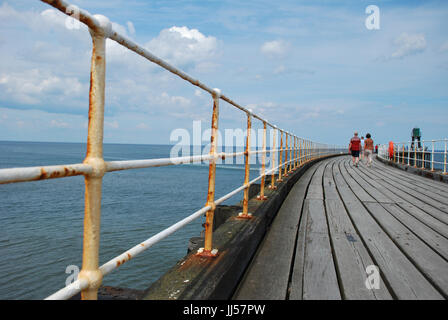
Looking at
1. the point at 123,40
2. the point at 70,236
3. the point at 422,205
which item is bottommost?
the point at 70,236

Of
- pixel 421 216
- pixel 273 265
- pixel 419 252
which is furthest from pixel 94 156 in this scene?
pixel 421 216

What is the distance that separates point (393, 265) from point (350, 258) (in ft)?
1.06

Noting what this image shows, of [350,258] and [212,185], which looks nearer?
[212,185]

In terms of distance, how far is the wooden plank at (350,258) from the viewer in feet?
6.95

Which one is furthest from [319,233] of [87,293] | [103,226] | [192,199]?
[192,199]

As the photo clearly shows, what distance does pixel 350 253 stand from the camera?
114 inches

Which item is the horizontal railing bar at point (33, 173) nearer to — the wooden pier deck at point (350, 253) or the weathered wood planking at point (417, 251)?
the wooden pier deck at point (350, 253)

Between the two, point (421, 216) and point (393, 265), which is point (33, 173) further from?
point (421, 216)

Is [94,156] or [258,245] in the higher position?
[94,156]

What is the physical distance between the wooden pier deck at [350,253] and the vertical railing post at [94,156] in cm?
123

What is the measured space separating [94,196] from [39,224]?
1704 centimetres

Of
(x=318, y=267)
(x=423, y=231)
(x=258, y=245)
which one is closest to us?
(x=318, y=267)

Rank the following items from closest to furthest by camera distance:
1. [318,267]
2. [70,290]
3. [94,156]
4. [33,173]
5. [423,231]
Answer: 1. [33,173]
2. [70,290]
3. [94,156]
4. [318,267]
5. [423,231]

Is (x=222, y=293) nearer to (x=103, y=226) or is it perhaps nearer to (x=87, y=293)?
(x=87, y=293)
